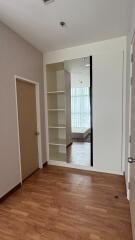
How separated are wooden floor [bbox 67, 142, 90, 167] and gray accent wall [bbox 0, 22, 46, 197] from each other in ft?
5.04

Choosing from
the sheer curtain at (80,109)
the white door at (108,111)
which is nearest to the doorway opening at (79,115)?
the sheer curtain at (80,109)

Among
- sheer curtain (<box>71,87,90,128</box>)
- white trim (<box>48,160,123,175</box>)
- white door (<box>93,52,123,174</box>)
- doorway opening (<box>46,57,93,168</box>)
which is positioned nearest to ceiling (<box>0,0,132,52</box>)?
white door (<box>93,52,123,174</box>)

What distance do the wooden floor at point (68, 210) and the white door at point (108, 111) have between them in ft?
1.37

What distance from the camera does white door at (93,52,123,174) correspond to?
10.1 feet

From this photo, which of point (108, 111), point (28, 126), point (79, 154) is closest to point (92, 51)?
point (108, 111)

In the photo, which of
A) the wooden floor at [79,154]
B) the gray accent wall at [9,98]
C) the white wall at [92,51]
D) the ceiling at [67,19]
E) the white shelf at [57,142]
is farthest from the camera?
the white shelf at [57,142]

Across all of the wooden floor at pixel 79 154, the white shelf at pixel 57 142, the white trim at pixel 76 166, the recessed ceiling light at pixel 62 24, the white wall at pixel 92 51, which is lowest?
the white trim at pixel 76 166

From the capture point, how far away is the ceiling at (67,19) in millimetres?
2080

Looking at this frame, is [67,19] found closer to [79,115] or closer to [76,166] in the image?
[79,115]

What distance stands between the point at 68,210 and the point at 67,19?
3.03 m

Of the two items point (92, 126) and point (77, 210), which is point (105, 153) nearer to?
point (92, 126)

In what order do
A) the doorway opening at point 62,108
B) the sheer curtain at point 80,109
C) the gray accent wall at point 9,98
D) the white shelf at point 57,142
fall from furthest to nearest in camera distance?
1. the sheer curtain at point 80,109
2. the white shelf at point 57,142
3. the doorway opening at point 62,108
4. the gray accent wall at point 9,98

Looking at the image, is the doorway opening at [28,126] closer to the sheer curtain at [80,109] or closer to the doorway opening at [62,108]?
the doorway opening at [62,108]

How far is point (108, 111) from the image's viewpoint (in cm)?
321
